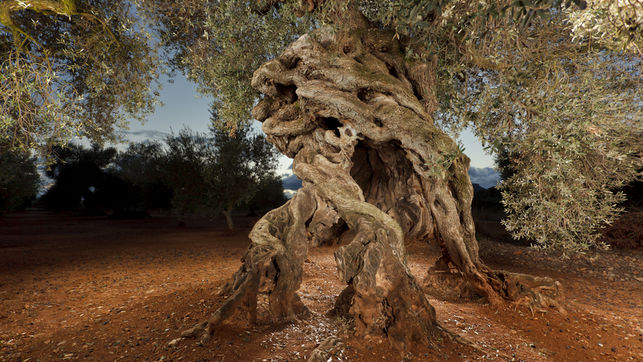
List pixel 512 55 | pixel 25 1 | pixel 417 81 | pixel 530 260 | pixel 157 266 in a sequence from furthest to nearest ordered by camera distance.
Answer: pixel 530 260
pixel 157 266
pixel 417 81
pixel 512 55
pixel 25 1

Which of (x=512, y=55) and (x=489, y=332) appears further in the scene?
(x=512, y=55)

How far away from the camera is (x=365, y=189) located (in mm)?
8008

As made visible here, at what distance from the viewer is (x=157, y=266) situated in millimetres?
9289

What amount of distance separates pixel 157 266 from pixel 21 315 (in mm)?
4013

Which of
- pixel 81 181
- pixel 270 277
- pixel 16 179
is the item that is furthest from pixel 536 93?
pixel 81 181

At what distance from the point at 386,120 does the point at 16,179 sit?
2292cm

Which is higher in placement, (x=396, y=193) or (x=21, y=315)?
(x=396, y=193)

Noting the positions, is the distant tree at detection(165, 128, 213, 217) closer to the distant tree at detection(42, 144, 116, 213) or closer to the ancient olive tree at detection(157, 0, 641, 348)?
the ancient olive tree at detection(157, 0, 641, 348)

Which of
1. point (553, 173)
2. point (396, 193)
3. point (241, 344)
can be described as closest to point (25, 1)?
point (241, 344)

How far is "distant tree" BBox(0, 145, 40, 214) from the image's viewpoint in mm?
13648

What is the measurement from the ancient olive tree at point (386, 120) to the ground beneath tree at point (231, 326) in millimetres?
375

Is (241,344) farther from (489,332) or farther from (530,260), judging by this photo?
(530,260)

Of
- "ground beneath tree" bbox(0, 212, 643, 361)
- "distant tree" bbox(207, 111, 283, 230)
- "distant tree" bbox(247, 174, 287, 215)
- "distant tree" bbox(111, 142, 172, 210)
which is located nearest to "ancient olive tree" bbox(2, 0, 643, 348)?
"ground beneath tree" bbox(0, 212, 643, 361)

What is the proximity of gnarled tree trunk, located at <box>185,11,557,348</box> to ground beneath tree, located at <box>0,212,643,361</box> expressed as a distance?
0.41 metres
